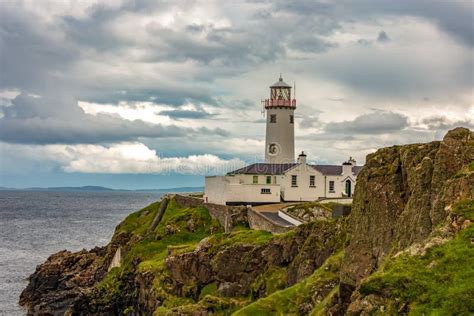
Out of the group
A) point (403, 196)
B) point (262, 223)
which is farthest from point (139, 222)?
point (403, 196)

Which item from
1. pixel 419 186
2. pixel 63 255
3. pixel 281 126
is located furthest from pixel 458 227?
pixel 63 255

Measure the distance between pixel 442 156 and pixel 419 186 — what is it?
1.33 metres

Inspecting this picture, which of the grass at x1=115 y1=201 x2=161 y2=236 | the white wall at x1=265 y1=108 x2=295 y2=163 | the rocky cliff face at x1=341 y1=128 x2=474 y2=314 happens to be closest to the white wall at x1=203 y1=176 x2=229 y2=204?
the grass at x1=115 y1=201 x2=161 y2=236

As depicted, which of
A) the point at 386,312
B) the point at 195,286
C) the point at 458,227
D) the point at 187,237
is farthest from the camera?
the point at 187,237

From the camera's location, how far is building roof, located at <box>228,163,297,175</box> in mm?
72688

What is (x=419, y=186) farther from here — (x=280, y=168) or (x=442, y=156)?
(x=280, y=168)

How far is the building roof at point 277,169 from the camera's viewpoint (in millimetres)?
72625

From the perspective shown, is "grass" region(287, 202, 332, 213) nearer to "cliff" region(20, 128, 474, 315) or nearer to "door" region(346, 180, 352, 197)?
"cliff" region(20, 128, 474, 315)

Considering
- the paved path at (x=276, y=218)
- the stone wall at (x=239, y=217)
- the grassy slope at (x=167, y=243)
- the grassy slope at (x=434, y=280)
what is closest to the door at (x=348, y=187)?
the stone wall at (x=239, y=217)

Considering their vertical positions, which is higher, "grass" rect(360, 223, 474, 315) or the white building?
the white building

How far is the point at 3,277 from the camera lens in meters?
83.6

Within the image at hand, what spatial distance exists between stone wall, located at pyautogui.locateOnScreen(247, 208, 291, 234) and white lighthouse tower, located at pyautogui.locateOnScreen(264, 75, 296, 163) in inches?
815

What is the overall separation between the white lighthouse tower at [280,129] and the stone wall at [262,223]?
815 inches

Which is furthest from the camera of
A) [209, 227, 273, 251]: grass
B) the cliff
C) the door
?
the door
